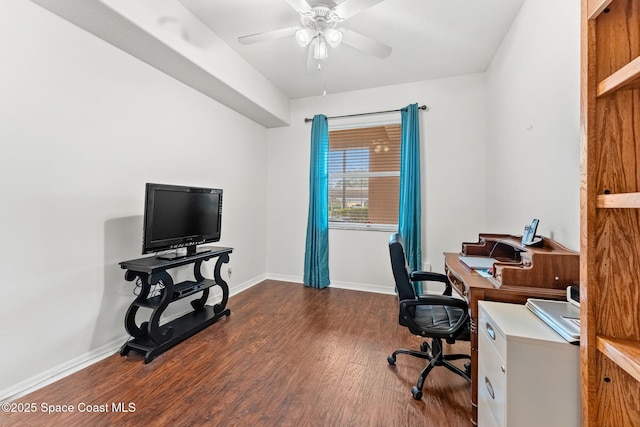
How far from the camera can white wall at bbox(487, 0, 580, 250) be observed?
1.47 meters

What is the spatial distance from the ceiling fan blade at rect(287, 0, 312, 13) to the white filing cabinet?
2.23 meters

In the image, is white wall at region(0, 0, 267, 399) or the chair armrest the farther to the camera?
the chair armrest

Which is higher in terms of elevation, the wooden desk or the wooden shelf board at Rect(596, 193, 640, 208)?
the wooden shelf board at Rect(596, 193, 640, 208)

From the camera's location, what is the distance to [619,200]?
2.38 feet

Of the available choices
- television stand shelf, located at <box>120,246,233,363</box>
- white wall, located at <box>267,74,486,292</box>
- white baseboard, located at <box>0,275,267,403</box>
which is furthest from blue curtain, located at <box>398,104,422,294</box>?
white baseboard, located at <box>0,275,267,403</box>

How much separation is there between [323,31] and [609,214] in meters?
2.07

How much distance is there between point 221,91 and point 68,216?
188 centimetres

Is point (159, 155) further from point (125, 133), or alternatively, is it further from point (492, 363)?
point (492, 363)

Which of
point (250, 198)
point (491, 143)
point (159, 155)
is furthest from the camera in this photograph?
point (250, 198)

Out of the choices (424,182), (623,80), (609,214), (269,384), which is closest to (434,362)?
(269,384)

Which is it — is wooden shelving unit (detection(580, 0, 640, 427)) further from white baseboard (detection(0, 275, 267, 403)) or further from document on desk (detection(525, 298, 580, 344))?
white baseboard (detection(0, 275, 267, 403))

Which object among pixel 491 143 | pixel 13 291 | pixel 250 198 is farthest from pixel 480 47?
pixel 13 291

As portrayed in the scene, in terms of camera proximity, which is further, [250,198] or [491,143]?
[250,198]

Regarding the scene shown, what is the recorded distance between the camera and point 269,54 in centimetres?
293
